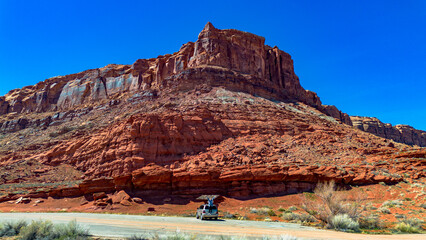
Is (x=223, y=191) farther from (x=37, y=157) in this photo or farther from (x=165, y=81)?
(x=165, y=81)

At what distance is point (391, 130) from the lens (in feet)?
383

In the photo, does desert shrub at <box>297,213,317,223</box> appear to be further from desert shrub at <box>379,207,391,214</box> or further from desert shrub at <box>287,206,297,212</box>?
desert shrub at <box>379,207,391,214</box>

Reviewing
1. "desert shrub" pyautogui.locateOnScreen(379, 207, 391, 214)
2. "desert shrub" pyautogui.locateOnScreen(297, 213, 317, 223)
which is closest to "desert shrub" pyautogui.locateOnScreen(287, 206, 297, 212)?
"desert shrub" pyautogui.locateOnScreen(297, 213, 317, 223)

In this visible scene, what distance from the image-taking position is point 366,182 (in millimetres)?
23234

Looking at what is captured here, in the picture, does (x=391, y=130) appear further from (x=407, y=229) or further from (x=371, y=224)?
(x=407, y=229)

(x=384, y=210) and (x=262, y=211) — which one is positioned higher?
(x=384, y=210)

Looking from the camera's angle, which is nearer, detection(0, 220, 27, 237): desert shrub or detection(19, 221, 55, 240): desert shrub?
detection(19, 221, 55, 240): desert shrub

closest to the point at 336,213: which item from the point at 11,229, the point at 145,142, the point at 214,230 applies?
the point at 214,230

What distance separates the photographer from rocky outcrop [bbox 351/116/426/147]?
110m

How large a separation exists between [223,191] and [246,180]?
2279mm

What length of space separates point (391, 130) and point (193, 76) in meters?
103

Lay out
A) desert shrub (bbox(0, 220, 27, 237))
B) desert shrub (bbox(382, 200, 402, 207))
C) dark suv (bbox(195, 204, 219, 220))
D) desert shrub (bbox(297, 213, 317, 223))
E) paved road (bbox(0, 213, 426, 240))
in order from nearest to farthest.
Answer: desert shrub (bbox(0, 220, 27, 237)) < paved road (bbox(0, 213, 426, 240)) < desert shrub (bbox(297, 213, 317, 223)) < dark suv (bbox(195, 204, 219, 220)) < desert shrub (bbox(382, 200, 402, 207))

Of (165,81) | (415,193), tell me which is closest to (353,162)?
(415,193)

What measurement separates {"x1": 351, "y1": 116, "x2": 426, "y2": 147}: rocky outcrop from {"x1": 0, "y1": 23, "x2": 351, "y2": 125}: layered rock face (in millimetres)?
23760
